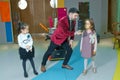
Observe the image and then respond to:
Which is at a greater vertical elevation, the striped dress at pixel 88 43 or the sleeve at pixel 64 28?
the sleeve at pixel 64 28

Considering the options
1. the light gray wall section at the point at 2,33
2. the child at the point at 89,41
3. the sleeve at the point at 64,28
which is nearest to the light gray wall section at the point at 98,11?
the light gray wall section at the point at 2,33

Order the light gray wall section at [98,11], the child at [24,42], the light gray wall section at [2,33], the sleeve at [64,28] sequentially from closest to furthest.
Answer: the child at [24,42] < the sleeve at [64,28] < the light gray wall section at [2,33] < the light gray wall section at [98,11]

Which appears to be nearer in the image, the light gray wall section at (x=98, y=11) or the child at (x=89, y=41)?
the child at (x=89, y=41)

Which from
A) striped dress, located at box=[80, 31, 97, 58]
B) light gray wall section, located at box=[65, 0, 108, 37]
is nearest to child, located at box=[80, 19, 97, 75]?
striped dress, located at box=[80, 31, 97, 58]

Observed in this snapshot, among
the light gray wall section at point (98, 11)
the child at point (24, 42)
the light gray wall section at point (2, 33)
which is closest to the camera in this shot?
the child at point (24, 42)

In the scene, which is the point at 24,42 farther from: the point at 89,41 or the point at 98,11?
the point at 98,11

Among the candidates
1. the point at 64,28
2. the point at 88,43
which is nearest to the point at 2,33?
the point at 64,28

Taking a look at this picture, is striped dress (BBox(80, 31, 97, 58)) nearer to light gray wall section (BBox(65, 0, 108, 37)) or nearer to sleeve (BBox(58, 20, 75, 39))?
sleeve (BBox(58, 20, 75, 39))

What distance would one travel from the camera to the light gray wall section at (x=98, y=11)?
7.20 meters

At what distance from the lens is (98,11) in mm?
7262

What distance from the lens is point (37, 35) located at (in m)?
7.62

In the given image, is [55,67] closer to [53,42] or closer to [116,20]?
[53,42]

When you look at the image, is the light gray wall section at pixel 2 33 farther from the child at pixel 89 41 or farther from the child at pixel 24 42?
the child at pixel 89 41

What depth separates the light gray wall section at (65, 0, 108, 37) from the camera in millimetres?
7195
